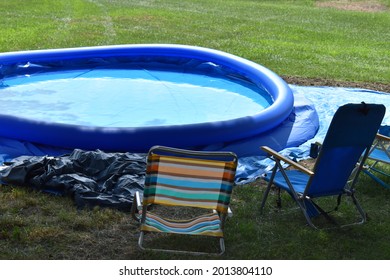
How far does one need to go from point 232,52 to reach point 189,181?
9.60 metres

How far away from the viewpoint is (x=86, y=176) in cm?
609

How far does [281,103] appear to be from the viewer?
8.59m

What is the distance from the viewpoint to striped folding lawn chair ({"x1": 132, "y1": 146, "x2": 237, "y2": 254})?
181 inches

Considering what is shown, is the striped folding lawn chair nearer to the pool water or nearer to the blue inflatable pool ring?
the blue inflatable pool ring

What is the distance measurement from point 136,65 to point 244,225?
24.3ft

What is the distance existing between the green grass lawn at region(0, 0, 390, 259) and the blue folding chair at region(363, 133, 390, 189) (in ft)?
0.48

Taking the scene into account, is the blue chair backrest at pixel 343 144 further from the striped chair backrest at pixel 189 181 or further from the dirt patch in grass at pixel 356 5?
the dirt patch in grass at pixel 356 5

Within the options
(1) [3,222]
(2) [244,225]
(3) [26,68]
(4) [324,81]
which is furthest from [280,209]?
(3) [26,68]

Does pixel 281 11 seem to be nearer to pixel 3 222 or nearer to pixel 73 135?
pixel 73 135

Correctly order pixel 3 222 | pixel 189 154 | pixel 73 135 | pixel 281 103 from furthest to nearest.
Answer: pixel 281 103, pixel 73 135, pixel 3 222, pixel 189 154

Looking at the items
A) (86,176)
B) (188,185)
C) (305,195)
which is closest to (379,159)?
(305,195)

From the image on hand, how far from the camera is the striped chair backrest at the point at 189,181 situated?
459 cm

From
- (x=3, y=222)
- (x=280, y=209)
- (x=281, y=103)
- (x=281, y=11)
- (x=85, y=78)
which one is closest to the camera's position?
(x=3, y=222)

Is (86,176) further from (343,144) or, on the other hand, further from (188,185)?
(343,144)
